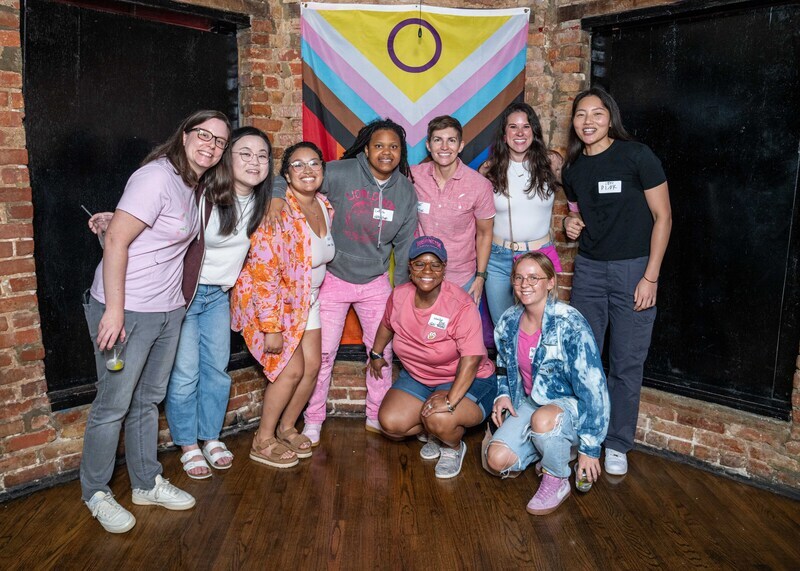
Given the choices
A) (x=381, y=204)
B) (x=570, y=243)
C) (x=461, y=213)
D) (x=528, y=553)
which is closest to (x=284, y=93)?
(x=381, y=204)

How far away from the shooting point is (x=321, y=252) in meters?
3.66

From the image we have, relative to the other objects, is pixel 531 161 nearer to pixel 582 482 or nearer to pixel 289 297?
pixel 289 297

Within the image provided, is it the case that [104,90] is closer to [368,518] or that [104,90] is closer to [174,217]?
[174,217]

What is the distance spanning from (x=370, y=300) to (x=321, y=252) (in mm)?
541

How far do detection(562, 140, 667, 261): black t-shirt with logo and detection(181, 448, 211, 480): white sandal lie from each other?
7.75ft

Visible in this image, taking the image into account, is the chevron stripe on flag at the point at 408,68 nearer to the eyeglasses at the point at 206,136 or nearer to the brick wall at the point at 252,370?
the brick wall at the point at 252,370

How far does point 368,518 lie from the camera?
10.4 feet

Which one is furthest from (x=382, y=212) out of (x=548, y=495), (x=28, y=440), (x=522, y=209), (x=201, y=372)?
(x=28, y=440)

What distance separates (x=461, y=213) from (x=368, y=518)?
68.1 inches

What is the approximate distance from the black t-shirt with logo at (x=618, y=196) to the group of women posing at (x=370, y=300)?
10 mm

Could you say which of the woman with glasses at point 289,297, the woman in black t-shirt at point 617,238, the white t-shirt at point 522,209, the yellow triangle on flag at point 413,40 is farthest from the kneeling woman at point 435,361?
the yellow triangle on flag at point 413,40

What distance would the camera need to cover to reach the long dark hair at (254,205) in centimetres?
329

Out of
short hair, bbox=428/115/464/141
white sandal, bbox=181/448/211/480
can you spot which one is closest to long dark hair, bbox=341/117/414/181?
short hair, bbox=428/115/464/141

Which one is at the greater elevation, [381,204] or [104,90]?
[104,90]
